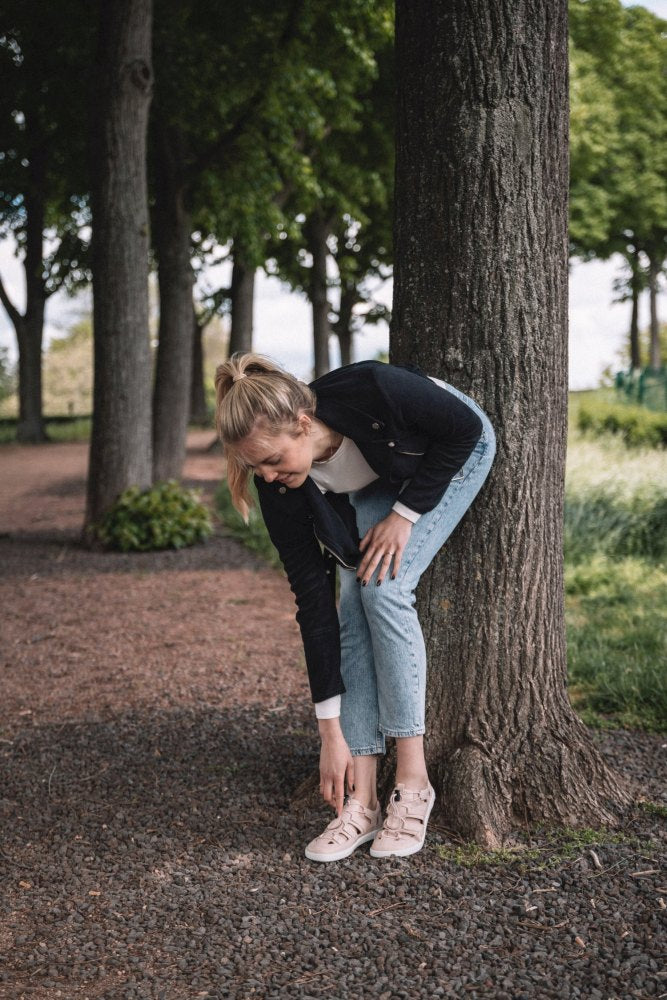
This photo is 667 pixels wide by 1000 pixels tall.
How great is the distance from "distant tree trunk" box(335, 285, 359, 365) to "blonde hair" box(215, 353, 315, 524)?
2328cm

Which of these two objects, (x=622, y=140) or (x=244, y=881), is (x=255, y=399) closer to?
(x=244, y=881)

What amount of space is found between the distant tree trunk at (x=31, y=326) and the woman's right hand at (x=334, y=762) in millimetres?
17452

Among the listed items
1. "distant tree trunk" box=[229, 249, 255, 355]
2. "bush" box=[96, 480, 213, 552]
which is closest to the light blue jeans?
"bush" box=[96, 480, 213, 552]

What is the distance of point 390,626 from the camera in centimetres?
272

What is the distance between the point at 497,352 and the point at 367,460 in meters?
0.57

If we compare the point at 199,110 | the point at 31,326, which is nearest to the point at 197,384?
the point at 31,326

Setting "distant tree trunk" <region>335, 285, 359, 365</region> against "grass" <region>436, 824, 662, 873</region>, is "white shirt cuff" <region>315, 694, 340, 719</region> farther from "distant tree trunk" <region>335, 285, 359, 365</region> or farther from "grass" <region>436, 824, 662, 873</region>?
"distant tree trunk" <region>335, 285, 359, 365</region>

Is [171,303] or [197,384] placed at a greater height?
[171,303]

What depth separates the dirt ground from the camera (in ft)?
14.7

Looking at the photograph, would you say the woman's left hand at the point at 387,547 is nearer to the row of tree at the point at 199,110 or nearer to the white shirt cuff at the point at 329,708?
the white shirt cuff at the point at 329,708

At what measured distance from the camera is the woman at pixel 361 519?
8.61 ft

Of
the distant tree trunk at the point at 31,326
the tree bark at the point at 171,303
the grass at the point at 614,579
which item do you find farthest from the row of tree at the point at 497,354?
the distant tree trunk at the point at 31,326

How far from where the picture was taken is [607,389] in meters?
20.0

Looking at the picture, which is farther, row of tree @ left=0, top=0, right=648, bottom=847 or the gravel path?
row of tree @ left=0, top=0, right=648, bottom=847
